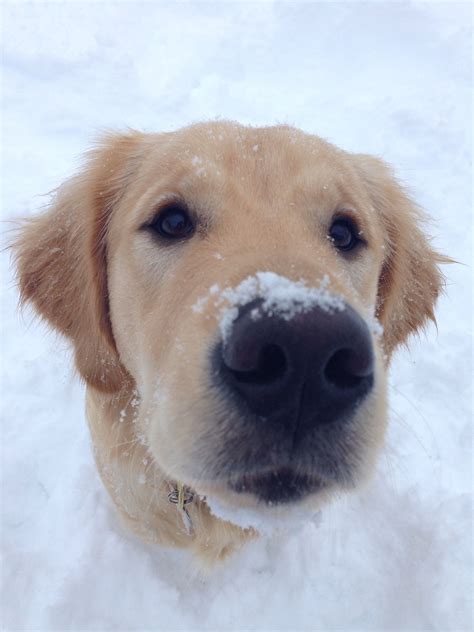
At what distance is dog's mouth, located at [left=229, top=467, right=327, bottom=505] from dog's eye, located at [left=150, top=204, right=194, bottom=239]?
1.16 meters

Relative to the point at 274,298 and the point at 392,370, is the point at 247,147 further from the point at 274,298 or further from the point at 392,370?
the point at 392,370

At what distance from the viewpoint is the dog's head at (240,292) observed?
1.41 meters

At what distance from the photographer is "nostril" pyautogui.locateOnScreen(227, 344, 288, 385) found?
4.37 feet

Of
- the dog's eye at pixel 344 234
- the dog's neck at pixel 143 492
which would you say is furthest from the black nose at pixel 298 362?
the dog's neck at pixel 143 492

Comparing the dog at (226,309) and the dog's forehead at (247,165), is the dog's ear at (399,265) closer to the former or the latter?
the dog at (226,309)

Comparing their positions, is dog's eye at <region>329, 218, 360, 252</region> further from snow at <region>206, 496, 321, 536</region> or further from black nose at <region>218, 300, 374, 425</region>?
snow at <region>206, 496, 321, 536</region>

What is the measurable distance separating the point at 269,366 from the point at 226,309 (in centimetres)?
25

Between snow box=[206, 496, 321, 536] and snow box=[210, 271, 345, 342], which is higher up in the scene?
snow box=[210, 271, 345, 342]

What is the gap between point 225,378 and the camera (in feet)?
4.90

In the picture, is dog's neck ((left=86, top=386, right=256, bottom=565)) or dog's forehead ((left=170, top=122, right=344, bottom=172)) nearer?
dog's forehead ((left=170, top=122, right=344, bottom=172))

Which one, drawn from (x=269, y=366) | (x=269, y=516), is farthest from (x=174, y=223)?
(x=269, y=516)

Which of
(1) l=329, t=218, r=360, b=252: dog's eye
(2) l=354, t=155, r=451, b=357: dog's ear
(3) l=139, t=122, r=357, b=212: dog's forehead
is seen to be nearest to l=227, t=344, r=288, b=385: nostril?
(3) l=139, t=122, r=357, b=212: dog's forehead

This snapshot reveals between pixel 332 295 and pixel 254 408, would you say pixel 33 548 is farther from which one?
pixel 332 295

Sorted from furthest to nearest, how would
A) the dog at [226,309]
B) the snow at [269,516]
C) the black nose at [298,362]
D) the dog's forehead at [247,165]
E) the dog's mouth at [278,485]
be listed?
the dog's forehead at [247,165] < the snow at [269,516] < the dog's mouth at [278,485] < the dog at [226,309] < the black nose at [298,362]
